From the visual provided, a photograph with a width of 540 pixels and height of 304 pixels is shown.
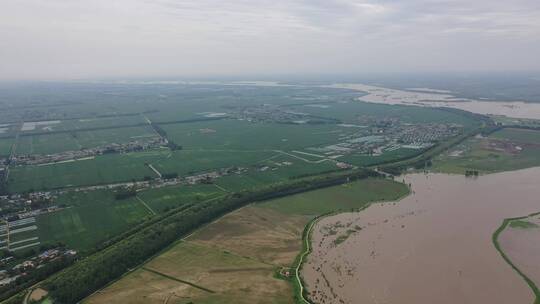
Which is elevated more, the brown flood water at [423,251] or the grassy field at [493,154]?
the grassy field at [493,154]

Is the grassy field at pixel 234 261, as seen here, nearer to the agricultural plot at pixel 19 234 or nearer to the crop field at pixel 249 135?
the agricultural plot at pixel 19 234

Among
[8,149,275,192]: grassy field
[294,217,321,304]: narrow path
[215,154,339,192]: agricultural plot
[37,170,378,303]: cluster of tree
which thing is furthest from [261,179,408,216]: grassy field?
[8,149,275,192]: grassy field

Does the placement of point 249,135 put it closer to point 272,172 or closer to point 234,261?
point 272,172

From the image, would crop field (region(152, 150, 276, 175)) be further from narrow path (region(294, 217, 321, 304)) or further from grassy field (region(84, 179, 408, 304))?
narrow path (region(294, 217, 321, 304))

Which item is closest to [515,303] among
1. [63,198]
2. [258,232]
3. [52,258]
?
[258,232]

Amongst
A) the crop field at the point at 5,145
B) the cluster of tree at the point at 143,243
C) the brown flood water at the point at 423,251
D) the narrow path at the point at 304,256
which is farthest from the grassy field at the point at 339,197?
the crop field at the point at 5,145

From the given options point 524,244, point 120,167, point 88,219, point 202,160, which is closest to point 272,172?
point 202,160
